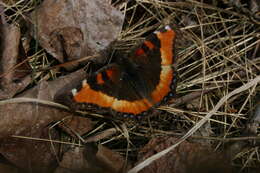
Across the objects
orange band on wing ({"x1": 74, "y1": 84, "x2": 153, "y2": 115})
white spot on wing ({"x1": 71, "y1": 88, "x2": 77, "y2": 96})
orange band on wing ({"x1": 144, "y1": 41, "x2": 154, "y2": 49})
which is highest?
orange band on wing ({"x1": 144, "y1": 41, "x2": 154, "y2": 49})

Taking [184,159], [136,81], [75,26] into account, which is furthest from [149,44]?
[184,159]

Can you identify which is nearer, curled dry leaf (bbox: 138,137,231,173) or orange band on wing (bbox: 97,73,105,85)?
curled dry leaf (bbox: 138,137,231,173)

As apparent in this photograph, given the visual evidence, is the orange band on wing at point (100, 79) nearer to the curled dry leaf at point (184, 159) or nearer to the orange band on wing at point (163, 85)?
the orange band on wing at point (163, 85)

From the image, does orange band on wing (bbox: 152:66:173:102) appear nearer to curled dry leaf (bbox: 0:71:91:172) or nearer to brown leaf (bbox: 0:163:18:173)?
curled dry leaf (bbox: 0:71:91:172)

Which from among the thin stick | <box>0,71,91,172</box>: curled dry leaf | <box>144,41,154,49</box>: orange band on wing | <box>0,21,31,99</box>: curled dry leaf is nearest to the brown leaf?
<box>0,71,91,172</box>: curled dry leaf

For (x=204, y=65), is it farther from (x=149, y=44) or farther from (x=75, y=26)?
(x=75, y=26)

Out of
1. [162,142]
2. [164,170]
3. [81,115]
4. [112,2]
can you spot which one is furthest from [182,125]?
[112,2]

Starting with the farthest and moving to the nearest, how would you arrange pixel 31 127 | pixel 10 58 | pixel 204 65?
pixel 204 65
pixel 10 58
pixel 31 127
